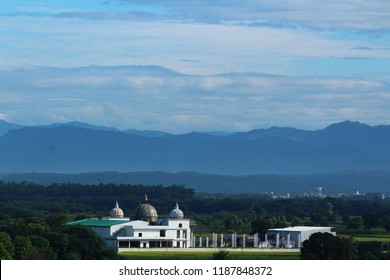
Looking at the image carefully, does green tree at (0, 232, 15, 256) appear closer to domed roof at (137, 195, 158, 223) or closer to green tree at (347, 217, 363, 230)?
domed roof at (137, 195, 158, 223)

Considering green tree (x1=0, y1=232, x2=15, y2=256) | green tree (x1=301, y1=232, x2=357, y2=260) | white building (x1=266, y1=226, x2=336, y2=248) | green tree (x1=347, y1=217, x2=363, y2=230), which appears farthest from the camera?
green tree (x1=347, y1=217, x2=363, y2=230)

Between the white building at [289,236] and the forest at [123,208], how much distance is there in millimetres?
2788

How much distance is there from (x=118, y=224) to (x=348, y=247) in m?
17.3

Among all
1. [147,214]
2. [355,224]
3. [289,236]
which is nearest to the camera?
[289,236]

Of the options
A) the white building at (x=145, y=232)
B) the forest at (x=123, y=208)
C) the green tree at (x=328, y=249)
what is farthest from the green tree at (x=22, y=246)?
the white building at (x=145, y=232)

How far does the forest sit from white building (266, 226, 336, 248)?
9.15 ft

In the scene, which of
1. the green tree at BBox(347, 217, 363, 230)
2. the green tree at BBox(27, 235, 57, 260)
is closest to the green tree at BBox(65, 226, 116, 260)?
the green tree at BBox(27, 235, 57, 260)

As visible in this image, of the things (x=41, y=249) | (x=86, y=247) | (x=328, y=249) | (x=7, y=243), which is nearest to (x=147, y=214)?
(x=86, y=247)

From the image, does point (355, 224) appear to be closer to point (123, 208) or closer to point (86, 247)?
point (86, 247)

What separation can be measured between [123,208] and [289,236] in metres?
51.1

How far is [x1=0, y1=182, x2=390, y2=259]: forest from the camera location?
146 ft

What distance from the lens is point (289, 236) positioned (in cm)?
6038

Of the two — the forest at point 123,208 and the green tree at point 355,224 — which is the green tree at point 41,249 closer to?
the forest at point 123,208
